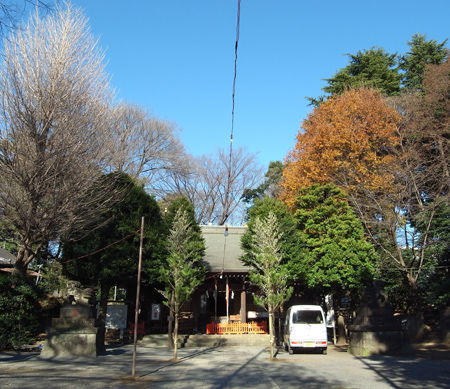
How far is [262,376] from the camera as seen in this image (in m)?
10.1

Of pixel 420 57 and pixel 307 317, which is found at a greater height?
pixel 420 57

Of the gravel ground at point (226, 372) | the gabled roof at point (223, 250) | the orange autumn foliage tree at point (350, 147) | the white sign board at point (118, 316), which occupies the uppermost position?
the orange autumn foliage tree at point (350, 147)

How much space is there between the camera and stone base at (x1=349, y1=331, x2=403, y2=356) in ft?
47.8

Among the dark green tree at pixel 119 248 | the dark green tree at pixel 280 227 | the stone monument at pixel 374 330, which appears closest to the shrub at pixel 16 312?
the dark green tree at pixel 119 248

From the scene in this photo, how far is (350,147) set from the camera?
76.5ft

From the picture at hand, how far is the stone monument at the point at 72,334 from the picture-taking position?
13.6 m

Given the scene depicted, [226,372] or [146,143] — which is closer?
[226,372]

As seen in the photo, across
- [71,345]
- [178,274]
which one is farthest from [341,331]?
[71,345]

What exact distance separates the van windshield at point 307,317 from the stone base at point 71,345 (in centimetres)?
780

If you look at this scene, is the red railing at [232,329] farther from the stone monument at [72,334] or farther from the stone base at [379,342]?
the stone monument at [72,334]

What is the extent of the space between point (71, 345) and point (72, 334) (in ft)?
1.22

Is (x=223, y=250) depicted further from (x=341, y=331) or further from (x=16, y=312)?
(x=16, y=312)

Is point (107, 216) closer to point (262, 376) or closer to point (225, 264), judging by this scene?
point (225, 264)

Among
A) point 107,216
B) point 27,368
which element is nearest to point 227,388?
point 27,368
